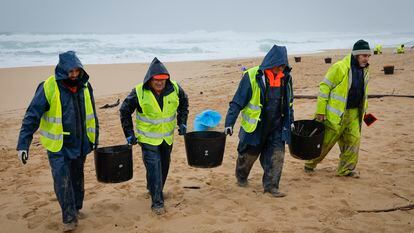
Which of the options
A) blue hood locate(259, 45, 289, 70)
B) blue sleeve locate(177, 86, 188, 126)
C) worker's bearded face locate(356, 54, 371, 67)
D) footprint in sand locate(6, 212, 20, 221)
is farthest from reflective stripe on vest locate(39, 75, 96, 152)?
worker's bearded face locate(356, 54, 371, 67)

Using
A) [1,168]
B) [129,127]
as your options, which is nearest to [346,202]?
[129,127]

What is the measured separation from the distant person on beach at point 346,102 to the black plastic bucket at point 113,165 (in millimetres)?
2624

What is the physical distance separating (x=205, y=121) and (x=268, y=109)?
9.87 feet

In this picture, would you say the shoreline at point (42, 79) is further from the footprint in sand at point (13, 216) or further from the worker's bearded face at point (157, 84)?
the worker's bearded face at point (157, 84)

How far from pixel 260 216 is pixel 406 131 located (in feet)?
14.9

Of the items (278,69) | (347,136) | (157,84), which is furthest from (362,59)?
(157,84)

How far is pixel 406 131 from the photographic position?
7695 millimetres

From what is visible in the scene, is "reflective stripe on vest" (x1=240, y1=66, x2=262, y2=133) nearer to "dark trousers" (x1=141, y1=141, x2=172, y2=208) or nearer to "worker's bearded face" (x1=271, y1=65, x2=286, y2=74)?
"worker's bearded face" (x1=271, y1=65, x2=286, y2=74)

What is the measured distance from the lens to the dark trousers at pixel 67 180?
4.09 m

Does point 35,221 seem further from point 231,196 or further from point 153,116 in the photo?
point 231,196

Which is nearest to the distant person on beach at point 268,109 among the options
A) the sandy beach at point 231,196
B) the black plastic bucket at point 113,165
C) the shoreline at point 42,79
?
the sandy beach at point 231,196

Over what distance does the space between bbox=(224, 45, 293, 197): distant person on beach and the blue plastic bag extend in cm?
270

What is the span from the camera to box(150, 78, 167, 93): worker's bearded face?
4.50 metres

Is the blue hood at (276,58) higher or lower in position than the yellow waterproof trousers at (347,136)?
higher
